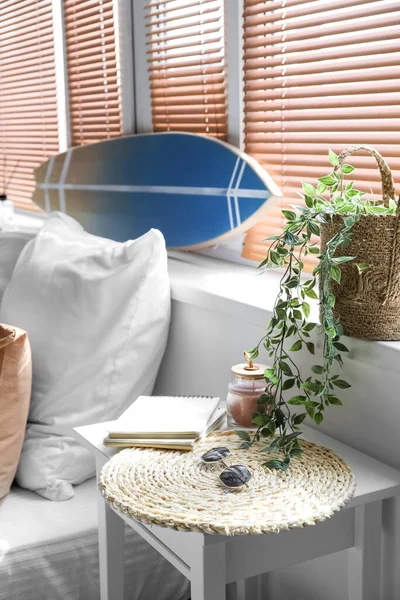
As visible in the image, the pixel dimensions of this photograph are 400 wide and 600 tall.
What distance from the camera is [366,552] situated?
1.25 m

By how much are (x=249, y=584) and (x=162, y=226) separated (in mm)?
1004

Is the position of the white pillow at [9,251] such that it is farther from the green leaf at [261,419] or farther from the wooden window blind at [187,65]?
the green leaf at [261,419]

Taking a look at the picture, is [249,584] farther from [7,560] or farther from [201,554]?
[201,554]

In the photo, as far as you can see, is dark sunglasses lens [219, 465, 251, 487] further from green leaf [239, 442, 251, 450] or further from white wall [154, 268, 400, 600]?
white wall [154, 268, 400, 600]

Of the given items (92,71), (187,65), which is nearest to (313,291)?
(187,65)

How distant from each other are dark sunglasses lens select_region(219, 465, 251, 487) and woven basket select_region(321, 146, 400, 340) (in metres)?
0.33

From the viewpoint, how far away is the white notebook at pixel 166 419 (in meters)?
1.35

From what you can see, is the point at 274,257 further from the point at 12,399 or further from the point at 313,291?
the point at 12,399

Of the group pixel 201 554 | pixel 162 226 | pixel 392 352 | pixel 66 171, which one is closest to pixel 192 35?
pixel 162 226

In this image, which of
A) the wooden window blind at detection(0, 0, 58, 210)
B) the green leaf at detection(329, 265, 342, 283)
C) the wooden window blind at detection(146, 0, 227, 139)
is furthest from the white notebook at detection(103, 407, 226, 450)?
the wooden window blind at detection(0, 0, 58, 210)

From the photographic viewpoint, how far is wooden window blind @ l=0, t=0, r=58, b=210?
3.09 m

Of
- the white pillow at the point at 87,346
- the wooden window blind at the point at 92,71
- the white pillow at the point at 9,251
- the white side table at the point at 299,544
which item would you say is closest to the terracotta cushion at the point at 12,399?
the white pillow at the point at 87,346

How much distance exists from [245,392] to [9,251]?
110 cm

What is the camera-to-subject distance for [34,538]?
158 centimetres
